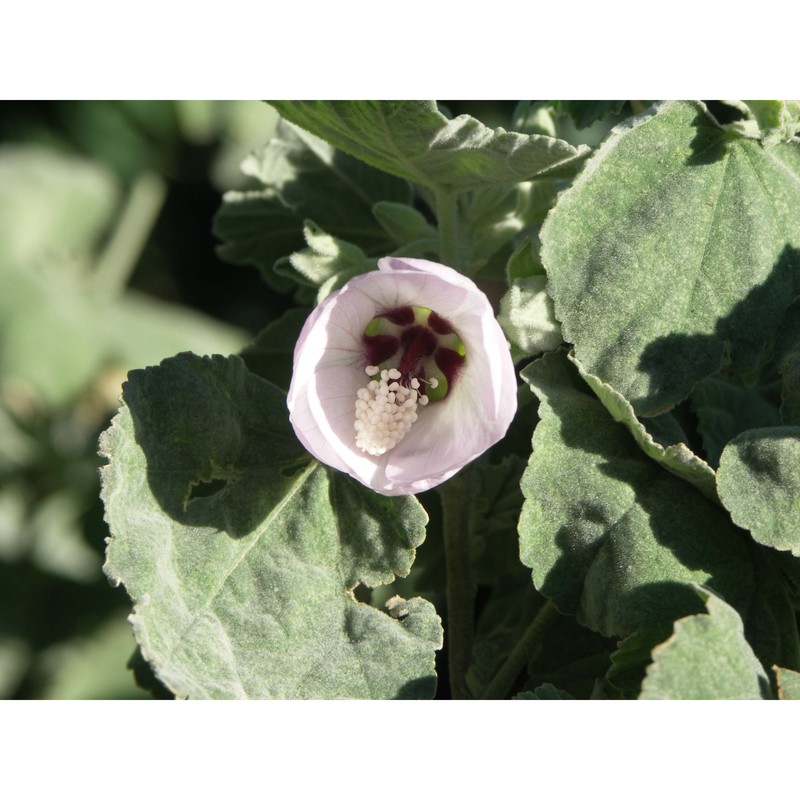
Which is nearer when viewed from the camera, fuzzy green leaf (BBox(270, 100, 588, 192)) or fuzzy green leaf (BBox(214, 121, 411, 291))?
fuzzy green leaf (BBox(270, 100, 588, 192))

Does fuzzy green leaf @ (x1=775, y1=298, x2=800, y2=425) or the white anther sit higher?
fuzzy green leaf @ (x1=775, y1=298, x2=800, y2=425)

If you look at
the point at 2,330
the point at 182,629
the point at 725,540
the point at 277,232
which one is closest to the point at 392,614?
the point at 182,629

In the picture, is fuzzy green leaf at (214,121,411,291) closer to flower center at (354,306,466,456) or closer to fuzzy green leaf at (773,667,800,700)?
flower center at (354,306,466,456)

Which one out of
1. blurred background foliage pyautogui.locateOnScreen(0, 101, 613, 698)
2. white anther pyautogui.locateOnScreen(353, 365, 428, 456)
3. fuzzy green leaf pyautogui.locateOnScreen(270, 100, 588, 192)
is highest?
fuzzy green leaf pyautogui.locateOnScreen(270, 100, 588, 192)

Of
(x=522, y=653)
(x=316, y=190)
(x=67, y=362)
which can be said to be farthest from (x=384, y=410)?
(x=67, y=362)

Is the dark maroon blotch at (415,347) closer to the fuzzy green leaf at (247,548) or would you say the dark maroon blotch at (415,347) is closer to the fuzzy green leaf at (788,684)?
the fuzzy green leaf at (247,548)

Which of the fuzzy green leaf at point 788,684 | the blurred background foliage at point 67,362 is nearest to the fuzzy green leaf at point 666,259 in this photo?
the fuzzy green leaf at point 788,684

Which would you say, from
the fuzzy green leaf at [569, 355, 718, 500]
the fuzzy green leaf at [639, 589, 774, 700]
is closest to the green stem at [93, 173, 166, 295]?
the fuzzy green leaf at [569, 355, 718, 500]

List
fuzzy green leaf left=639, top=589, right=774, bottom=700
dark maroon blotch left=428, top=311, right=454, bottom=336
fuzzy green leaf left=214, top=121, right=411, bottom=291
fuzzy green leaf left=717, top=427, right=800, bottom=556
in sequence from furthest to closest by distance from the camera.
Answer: fuzzy green leaf left=214, top=121, right=411, bottom=291 → dark maroon blotch left=428, top=311, right=454, bottom=336 → fuzzy green leaf left=717, top=427, right=800, bottom=556 → fuzzy green leaf left=639, top=589, right=774, bottom=700
